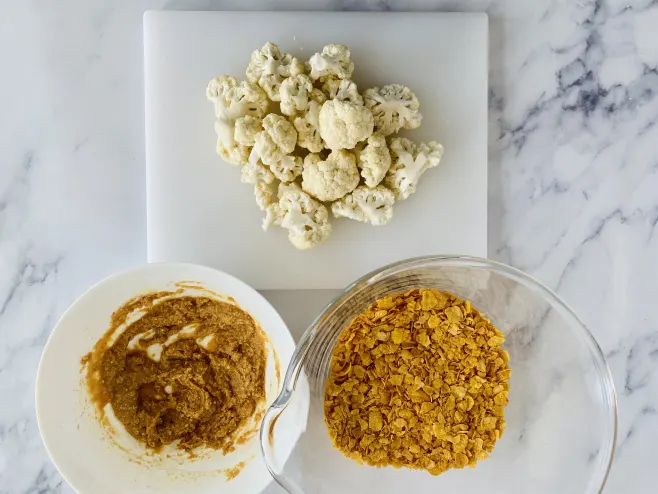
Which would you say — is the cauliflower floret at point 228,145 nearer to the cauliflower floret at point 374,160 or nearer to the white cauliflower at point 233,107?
the white cauliflower at point 233,107

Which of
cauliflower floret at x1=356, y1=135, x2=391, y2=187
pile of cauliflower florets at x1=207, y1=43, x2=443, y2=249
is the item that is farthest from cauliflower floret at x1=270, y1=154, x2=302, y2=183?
cauliflower floret at x1=356, y1=135, x2=391, y2=187

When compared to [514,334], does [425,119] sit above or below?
above

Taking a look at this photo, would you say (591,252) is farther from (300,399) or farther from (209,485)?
(209,485)

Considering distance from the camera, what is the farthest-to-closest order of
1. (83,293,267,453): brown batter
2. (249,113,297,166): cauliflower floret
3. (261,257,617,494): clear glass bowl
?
(83,293,267,453): brown batter
(249,113,297,166): cauliflower floret
(261,257,617,494): clear glass bowl

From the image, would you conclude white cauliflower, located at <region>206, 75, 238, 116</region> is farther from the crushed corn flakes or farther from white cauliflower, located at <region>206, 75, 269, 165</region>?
the crushed corn flakes

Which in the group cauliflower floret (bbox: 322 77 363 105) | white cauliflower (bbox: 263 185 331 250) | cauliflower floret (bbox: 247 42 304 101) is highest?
cauliflower floret (bbox: 247 42 304 101)

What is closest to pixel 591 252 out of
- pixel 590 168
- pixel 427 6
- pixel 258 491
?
pixel 590 168

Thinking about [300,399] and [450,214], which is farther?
[450,214]

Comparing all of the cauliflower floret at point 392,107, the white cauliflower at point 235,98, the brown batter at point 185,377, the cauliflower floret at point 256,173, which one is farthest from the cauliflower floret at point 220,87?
the brown batter at point 185,377
